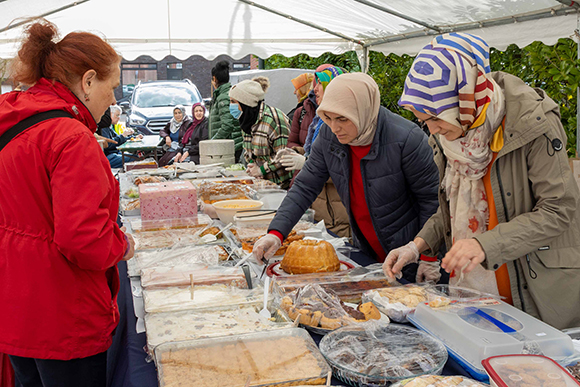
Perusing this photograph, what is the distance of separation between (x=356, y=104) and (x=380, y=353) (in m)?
1.23

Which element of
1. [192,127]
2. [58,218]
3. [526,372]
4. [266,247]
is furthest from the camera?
[192,127]

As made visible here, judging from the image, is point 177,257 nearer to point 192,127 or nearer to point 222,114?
point 222,114

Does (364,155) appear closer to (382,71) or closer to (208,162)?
(208,162)

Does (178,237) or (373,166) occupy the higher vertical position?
(373,166)

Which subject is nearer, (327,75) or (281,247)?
(281,247)

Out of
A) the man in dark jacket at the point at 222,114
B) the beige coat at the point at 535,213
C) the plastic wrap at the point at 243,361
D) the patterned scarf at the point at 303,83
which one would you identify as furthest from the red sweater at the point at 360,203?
the man in dark jacket at the point at 222,114

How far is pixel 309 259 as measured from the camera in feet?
6.23

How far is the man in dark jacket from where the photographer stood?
593cm

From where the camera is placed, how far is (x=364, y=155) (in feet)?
7.45

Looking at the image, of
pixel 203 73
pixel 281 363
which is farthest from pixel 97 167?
pixel 203 73

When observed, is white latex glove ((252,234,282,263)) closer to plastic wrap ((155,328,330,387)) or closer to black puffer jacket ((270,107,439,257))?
black puffer jacket ((270,107,439,257))

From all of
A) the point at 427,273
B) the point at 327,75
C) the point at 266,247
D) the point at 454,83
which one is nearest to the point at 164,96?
the point at 327,75

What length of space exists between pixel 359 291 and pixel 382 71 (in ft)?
19.7

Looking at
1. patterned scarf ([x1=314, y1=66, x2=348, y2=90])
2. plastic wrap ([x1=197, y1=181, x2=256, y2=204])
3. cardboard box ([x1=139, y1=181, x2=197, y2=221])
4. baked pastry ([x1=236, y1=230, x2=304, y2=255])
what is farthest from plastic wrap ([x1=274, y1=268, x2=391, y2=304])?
patterned scarf ([x1=314, y1=66, x2=348, y2=90])
